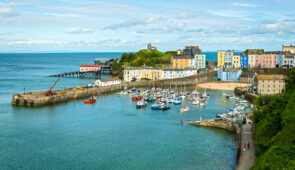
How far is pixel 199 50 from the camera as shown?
88.7m

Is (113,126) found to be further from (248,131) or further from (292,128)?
(292,128)

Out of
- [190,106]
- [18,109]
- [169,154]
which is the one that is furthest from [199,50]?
[169,154]

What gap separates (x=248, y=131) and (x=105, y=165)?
1301 cm

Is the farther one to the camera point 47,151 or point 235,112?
point 235,112

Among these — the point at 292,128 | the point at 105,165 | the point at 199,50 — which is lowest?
the point at 105,165

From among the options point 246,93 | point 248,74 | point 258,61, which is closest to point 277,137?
point 246,93

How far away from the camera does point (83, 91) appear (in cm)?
5106

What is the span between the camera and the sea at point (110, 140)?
75.0ft

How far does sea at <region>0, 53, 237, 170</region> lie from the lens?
2288cm

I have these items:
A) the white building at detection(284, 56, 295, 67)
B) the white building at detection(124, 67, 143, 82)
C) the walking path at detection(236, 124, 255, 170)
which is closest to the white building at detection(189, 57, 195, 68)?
the white building at detection(124, 67, 143, 82)

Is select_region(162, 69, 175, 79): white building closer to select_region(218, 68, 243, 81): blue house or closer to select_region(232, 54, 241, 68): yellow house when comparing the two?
select_region(218, 68, 243, 81): blue house

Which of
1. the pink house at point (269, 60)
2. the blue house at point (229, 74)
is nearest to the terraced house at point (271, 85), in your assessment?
the blue house at point (229, 74)

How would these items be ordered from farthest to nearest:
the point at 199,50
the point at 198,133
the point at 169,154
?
the point at 199,50 → the point at 198,133 → the point at 169,154

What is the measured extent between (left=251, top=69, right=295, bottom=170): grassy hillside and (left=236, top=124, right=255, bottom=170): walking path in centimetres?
93
